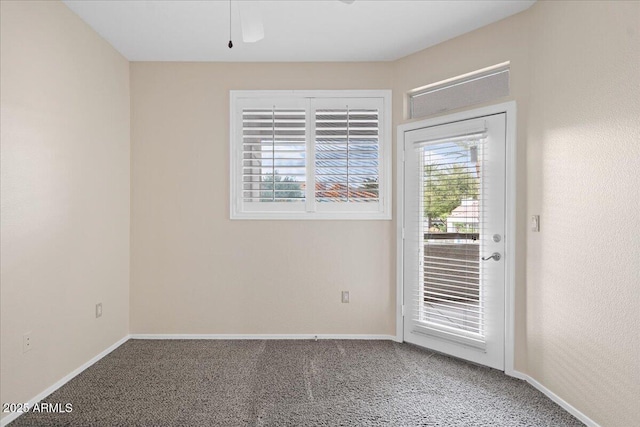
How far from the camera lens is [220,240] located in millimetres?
3680

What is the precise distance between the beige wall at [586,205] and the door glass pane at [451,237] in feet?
1.36

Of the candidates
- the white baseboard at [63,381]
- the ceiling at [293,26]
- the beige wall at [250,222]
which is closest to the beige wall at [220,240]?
the beige wall at [250,222]

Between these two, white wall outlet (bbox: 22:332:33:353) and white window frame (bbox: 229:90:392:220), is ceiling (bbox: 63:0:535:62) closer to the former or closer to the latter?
white window frame (bbox: 229:90:392:220)

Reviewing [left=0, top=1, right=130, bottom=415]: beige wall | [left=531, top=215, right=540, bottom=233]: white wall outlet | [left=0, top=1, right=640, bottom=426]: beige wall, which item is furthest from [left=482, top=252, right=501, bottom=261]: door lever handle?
[left=0, top=1, right=130, bottom=415]: beige wall

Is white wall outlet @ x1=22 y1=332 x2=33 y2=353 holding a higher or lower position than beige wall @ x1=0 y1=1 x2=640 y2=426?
lower

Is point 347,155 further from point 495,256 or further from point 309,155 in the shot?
point 495,256

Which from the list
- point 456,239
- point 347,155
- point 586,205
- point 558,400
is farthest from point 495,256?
point 347,155

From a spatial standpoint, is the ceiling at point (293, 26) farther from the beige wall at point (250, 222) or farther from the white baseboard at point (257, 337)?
the white baseboard at point (257, 337)

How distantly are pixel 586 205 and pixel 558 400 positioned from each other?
1.30 meters

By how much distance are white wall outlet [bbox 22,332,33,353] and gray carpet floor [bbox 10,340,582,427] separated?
0.40 meters

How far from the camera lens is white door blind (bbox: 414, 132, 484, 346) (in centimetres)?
305

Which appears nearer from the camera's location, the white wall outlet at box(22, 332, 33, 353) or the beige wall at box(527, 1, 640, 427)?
the beige wall at box(527, 1, 640, 427)

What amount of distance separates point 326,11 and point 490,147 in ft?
5.41

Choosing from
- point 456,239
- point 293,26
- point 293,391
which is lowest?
point 293,391
